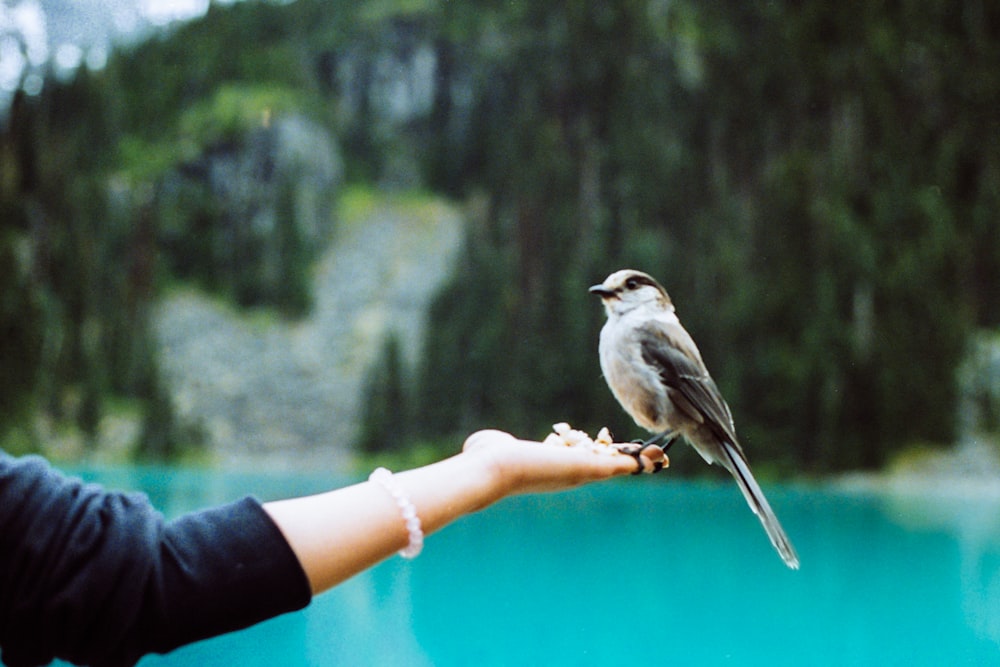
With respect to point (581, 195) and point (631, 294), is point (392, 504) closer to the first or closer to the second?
point (631, 294)

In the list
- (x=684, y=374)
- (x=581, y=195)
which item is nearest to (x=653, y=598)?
(x=684, y=374)

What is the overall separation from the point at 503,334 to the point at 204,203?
8.20m

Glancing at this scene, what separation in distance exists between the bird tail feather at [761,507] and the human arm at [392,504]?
621 millimetres

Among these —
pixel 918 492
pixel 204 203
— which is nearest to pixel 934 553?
pixel 918 492

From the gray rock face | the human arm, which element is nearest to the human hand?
the human arm

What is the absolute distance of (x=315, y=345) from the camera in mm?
19328

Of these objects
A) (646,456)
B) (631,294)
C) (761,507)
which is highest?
(631,294)

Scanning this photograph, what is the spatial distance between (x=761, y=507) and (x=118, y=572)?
104 centimetres

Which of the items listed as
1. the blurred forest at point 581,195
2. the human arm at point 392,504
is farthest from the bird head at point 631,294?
the blurred forest at point 581,195

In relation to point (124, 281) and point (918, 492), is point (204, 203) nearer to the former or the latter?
point (124, 281)

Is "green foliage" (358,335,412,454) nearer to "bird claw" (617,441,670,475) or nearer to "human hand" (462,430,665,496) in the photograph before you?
"bird claw" (617,441,670,475)

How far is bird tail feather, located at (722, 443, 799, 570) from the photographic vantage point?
1.39m

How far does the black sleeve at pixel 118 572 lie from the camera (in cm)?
61

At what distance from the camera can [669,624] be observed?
423 centimetres
